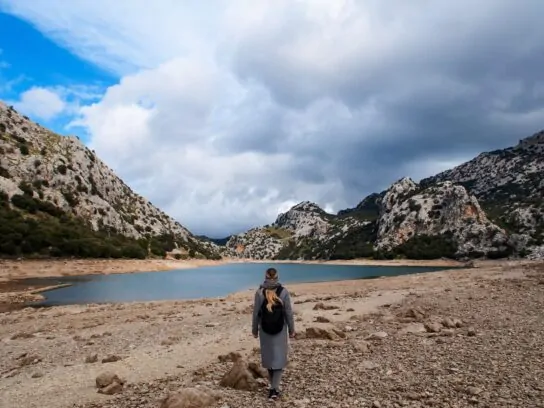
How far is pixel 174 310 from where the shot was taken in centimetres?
3275

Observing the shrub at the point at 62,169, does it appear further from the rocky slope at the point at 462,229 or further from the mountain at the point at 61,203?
the rocky slope at the point at 462,229

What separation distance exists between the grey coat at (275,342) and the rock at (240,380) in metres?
0.72

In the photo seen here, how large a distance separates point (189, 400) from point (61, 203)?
5293 inches

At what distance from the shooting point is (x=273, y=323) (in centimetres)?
1064

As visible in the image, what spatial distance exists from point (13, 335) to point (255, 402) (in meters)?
19.2

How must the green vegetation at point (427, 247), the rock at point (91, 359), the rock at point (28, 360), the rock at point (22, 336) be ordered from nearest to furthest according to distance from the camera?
the rock at point (91, 359) → the rock at point (28, 360) → the rock at point (22, 336) → the green vegetation at point (427, 247)

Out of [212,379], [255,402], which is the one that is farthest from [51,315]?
[255,402]

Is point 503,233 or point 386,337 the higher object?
point 503,233

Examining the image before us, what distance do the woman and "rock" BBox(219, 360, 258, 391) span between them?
0.60 metres

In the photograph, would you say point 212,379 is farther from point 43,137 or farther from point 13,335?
point 43,137

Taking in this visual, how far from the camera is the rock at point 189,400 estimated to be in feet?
30.1

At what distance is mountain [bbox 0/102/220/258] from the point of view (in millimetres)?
99088

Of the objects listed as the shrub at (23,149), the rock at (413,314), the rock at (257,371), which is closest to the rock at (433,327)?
the rock at (413,314)

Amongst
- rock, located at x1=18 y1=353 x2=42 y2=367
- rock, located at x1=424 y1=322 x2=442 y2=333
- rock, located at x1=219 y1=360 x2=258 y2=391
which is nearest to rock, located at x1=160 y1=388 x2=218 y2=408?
rock, located at x1=219 y1=360 x2=258 y2=391
